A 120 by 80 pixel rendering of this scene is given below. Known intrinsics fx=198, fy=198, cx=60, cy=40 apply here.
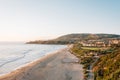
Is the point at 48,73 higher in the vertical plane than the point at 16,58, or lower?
lower

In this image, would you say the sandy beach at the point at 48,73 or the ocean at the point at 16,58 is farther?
the ocean at the point at 16,58

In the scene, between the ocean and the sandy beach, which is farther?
the ocean

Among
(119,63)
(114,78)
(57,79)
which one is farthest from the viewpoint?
(57,79)

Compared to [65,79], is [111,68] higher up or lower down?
higher up

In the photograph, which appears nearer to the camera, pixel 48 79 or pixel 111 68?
pixel 111 68

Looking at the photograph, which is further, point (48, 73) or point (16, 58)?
point (16, 58)

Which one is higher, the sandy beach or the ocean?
the ocean

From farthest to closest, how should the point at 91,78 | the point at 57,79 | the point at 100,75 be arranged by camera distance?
the point at 57,79
the point at 91,78
the point at 100,75

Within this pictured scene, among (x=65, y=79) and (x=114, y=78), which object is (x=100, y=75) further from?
(x=65, y=79)

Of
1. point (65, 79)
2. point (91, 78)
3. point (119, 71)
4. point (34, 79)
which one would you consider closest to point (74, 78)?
point (65, 79)

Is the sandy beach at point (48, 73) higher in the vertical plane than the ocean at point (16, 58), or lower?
lower
